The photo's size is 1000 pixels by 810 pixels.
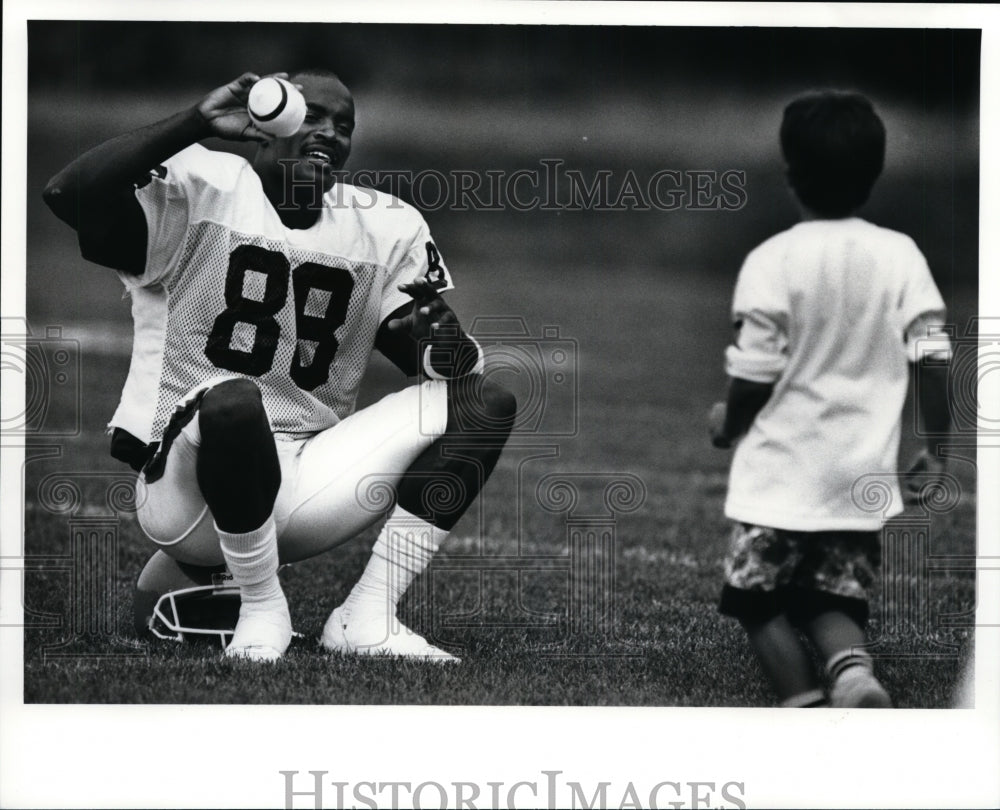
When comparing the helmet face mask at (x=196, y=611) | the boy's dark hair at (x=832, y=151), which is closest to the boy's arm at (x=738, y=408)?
the boy's dark hair at (x=832, y=151)


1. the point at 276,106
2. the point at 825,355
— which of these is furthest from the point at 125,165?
the point at 825,355

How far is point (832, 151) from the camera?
2.83 meters

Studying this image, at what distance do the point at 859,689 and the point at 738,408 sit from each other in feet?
1.93

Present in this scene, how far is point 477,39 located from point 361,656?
1438 mm

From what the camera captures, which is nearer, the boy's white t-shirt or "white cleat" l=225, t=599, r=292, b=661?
the boy's white t-shirt

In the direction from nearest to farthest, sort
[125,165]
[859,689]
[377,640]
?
[859,689], [125,165], [377,640]

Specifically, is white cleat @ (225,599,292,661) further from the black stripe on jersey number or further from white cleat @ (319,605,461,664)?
the black stripe on jersey number

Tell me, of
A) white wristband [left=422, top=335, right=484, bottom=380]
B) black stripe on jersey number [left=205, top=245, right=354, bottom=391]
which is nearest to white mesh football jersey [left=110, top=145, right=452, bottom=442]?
black stripe on jersey number [left=205, top=245, right=354, bottom=391]

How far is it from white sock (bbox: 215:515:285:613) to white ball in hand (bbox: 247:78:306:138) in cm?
83

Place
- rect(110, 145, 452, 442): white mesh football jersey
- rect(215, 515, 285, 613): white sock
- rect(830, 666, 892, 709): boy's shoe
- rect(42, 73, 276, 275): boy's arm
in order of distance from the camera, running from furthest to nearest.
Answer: rect(110, 145, 452, 442): white mesh football jersey → rect(215, 515, 285, 613): white sock → rect(42, 73, 276, 275): boy's arm → rect(830, 666, 892, 709): boy's shoe

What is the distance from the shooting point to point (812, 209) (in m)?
2.89

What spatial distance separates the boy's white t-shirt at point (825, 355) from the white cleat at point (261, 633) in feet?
3.31

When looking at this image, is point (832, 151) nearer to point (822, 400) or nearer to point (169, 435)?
point (822, 400)

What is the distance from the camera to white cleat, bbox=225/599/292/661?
309 centimetres
